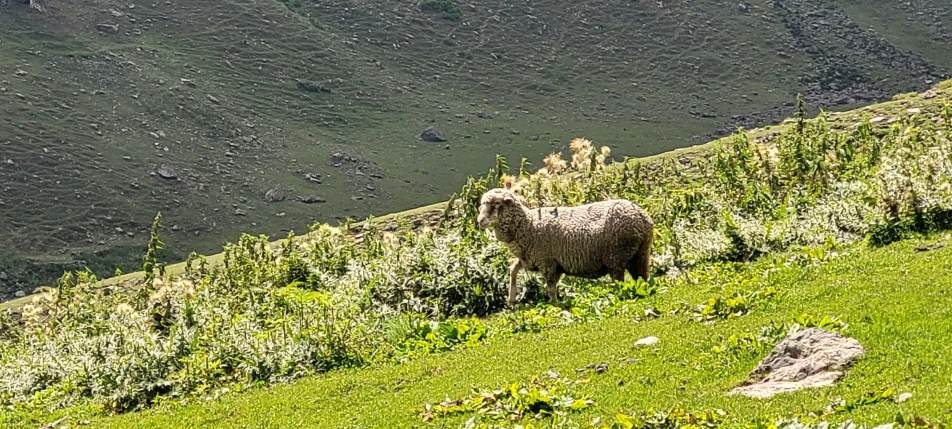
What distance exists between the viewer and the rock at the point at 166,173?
8120 centimetres

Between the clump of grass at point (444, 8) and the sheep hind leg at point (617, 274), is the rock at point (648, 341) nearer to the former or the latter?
the sheep hind leg at point (617, 274)

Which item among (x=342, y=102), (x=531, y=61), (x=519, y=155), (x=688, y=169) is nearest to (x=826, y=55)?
(x=531, y=61)

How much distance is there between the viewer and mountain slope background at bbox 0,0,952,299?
7669cm

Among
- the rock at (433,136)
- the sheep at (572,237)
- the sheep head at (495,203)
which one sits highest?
the sheep head at (495,203)

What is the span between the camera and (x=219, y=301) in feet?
62.3

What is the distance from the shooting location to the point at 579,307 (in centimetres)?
1558

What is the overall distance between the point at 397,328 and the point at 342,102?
9140cm

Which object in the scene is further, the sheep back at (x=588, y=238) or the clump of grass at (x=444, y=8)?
the clump of grass at (x=444, y=8)

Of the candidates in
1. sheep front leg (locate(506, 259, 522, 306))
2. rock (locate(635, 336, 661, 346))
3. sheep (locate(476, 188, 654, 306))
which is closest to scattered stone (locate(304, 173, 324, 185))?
sheep front leg (locate(506, 259, 522, 306))

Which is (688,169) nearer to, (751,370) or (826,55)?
(751,370)

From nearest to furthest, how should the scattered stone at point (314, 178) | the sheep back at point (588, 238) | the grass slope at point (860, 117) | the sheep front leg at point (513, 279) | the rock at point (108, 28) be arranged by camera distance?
1. the sheep back at point (588, 238)
2. the sheep front leg at point (513, 279)
3. the grass slope at point (860, 117)
4. the scattered stone at point (314, 178)
5. the rock at point (108, 28)

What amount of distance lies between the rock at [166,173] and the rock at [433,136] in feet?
83.0

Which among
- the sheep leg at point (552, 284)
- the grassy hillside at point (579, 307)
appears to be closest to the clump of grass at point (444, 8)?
the grassy hillside at point (579, 307)

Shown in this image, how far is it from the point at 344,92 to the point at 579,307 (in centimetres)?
9423
